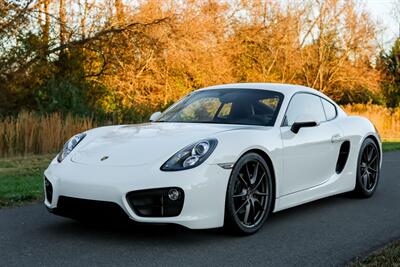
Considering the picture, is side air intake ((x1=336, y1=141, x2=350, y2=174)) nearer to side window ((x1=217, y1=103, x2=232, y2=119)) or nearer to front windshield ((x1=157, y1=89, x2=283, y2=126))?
front windshield ((x1=157, y1=89, x2=283, y2=126))

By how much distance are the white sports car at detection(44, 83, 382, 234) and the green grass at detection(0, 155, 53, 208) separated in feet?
5.67

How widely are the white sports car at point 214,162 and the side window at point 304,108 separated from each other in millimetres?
16

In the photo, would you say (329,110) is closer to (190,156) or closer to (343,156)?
(343,156)

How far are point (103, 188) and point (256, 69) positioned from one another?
2671 centimetres

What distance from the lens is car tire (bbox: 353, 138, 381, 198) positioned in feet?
22.7

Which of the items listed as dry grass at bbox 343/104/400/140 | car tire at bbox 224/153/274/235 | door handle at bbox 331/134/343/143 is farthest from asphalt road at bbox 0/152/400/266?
dry grass at bbox 343/104/400/140

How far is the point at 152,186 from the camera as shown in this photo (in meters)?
4.35

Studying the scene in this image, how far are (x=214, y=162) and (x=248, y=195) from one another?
573mm

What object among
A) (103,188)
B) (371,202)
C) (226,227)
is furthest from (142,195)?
(371,202)

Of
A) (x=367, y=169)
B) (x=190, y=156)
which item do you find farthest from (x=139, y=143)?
(x=367, y=169)

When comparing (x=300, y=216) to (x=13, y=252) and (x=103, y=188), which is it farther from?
(x=13, y=252)

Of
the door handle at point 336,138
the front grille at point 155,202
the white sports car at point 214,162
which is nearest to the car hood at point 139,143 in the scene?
the white sports car at point 214,162

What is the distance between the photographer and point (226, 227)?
188 inches

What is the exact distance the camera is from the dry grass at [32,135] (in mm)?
12203
